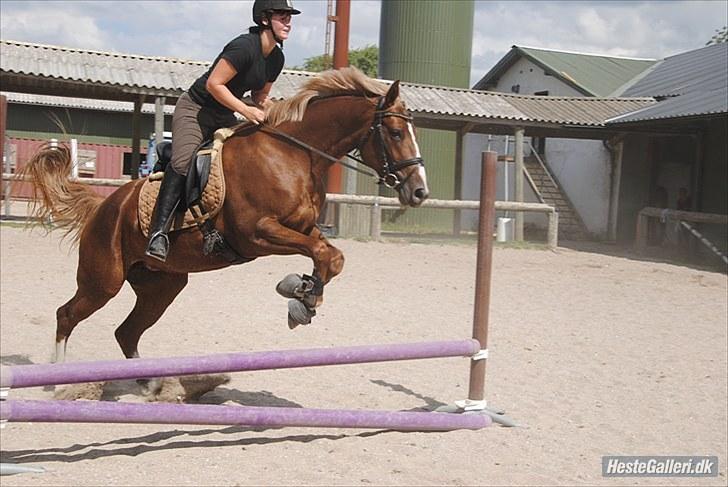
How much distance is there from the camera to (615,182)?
66.9 feet

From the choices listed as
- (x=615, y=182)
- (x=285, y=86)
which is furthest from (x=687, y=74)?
(x=285, y=86)

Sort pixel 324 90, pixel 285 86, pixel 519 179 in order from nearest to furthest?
pixel 324 90 → pixel 285 86 → pixel 519 179

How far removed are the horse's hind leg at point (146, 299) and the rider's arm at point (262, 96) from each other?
126 centimetres

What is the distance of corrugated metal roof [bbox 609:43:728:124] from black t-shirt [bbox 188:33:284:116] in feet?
39.4

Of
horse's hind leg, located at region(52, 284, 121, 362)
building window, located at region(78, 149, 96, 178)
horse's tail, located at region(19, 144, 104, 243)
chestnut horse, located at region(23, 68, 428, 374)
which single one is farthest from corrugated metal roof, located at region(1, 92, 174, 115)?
chestnut horse, located at region(23, 68, 428, 374)

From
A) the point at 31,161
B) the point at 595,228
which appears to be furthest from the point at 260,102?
the point at 595,228

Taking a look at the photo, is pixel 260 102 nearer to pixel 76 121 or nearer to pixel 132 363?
pixel 132 363

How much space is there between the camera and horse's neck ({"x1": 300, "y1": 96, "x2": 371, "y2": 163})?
493cm

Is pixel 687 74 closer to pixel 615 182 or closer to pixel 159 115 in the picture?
pixel 615 182

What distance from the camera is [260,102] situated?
5250 mm

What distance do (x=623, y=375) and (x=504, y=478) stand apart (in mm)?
2812

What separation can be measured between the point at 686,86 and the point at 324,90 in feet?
57.6

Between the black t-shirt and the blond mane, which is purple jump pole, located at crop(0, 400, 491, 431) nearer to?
the blond mane

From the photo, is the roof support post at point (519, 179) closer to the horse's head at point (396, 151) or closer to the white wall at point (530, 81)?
the white wall at point (530, 81)
